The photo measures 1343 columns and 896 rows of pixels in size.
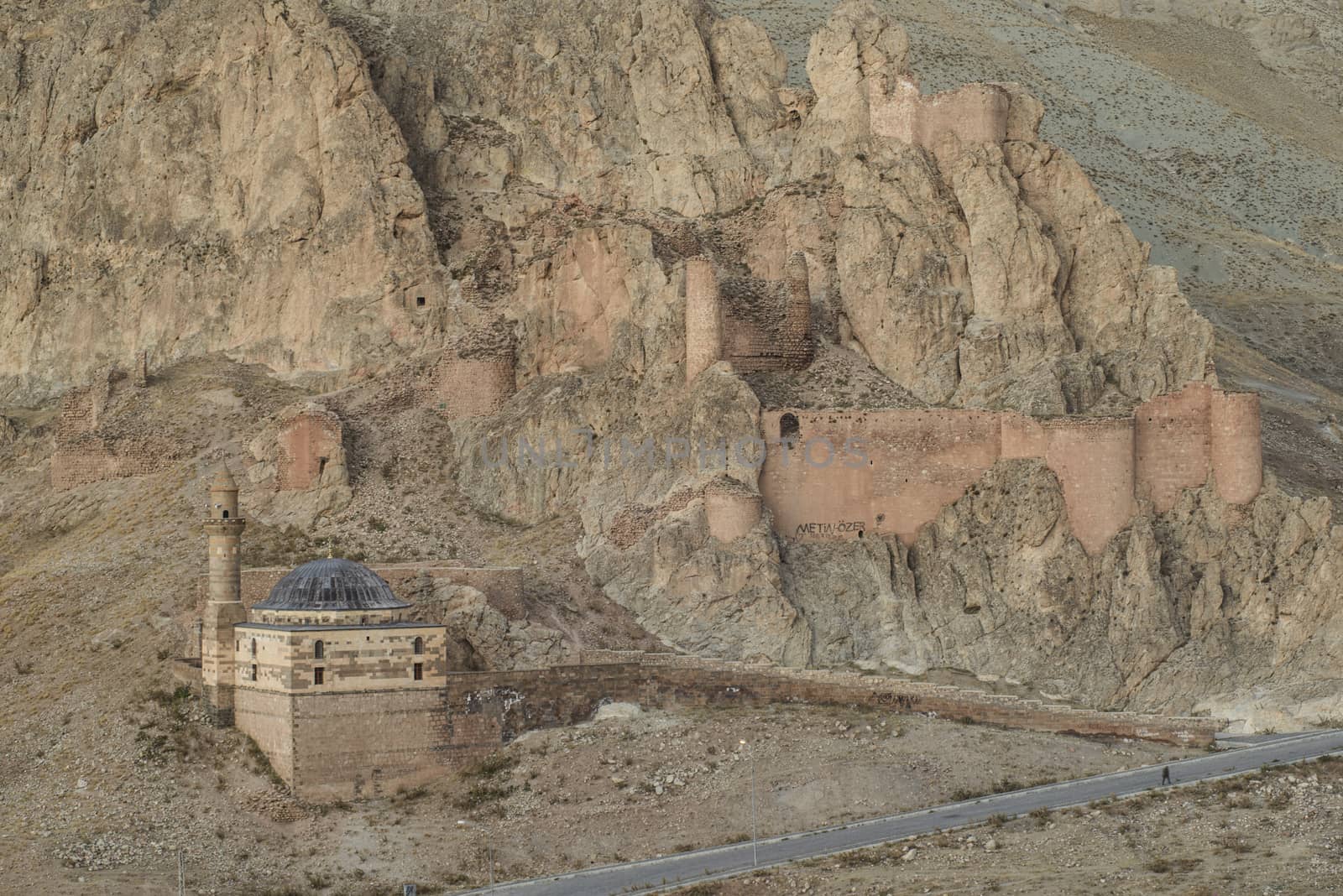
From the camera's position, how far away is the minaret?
76750mm

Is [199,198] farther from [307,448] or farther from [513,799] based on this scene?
[513,799]

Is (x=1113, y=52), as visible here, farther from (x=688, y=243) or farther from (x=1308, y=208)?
(x=688, y=243)

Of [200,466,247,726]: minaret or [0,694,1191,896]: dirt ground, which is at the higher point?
Answer: [200,466,247,726]: minaret

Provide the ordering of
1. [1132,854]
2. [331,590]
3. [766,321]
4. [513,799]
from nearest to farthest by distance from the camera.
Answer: [1132,854], [513,799], [331,590], [766,321]

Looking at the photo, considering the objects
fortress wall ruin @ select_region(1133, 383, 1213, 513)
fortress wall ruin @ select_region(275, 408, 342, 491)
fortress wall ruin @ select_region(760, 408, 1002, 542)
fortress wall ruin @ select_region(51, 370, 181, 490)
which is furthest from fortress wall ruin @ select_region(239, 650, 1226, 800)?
fortress wall ruin @ select_region(51, 370, 181, 490)

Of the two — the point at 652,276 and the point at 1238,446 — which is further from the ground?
the point at 652,276

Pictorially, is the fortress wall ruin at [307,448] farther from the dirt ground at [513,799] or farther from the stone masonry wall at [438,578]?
the dirt ground at [513,799]

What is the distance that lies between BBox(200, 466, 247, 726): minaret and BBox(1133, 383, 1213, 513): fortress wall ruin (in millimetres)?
26242

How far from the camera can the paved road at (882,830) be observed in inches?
2667

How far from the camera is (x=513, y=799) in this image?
73.6 metres

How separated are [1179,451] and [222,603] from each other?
1107 inches

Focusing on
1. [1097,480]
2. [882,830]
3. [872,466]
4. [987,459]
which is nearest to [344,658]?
[882,830]

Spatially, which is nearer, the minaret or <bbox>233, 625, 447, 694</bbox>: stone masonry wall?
<bbox>233, 625, 447, 694</bbox>: stone masonry wall

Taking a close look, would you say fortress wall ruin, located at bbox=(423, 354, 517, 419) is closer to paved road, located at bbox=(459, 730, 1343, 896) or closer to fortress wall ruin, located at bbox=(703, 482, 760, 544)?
fortress wall ruin, located at bbox=(703, 482, 760, 544)
